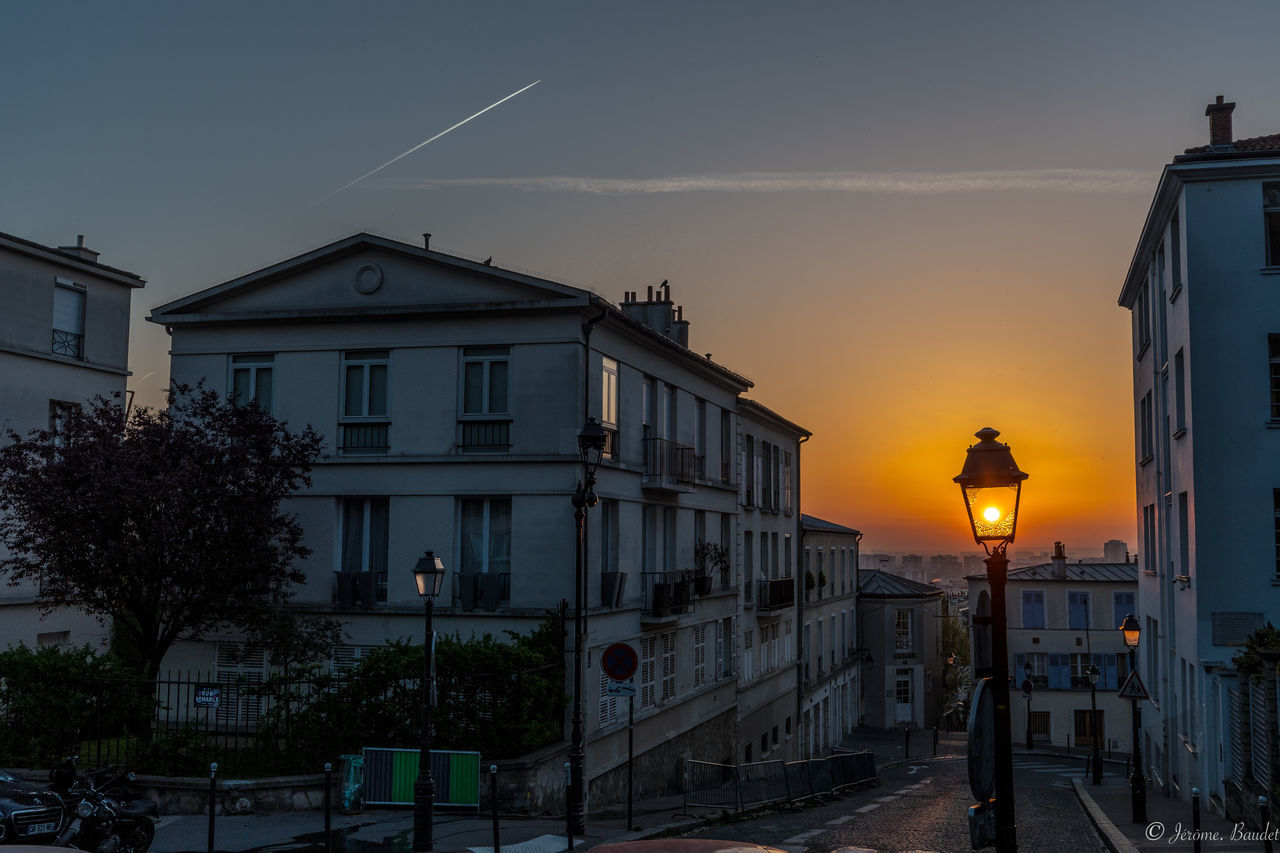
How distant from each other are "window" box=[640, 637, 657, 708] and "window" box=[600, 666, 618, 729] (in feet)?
7.08

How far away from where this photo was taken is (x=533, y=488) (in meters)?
22.7

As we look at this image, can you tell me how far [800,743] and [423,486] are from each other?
88.2 ft

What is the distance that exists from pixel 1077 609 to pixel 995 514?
5499cm

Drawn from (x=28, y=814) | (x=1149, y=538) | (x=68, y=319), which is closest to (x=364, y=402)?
(x=28, y=814)

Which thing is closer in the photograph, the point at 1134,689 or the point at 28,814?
the point at 28,814

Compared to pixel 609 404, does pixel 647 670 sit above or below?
below

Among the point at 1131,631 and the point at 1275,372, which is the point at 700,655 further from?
the point at 1275,372

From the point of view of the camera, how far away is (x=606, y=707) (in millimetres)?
24234

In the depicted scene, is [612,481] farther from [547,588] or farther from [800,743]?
[800,743]

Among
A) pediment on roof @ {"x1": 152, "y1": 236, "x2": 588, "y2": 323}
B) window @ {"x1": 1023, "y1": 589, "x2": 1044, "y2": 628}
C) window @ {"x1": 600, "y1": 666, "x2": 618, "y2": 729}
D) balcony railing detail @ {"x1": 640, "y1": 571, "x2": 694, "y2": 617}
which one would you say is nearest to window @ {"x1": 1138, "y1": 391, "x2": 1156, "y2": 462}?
balcony railing detail @ {"x1": 640, "y1": 571, "x2": 694, "y2": 617}

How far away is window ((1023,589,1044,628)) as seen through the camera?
59.6 m

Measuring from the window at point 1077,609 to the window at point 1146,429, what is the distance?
2845 cm

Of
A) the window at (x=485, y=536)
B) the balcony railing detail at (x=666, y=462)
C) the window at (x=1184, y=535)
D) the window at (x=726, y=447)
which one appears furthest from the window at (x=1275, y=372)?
the window at (x=726, y=447)

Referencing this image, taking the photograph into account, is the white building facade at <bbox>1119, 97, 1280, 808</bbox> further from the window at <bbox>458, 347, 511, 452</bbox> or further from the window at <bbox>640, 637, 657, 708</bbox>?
the window at <bbox>458, 347, 511, 452</bbox>
